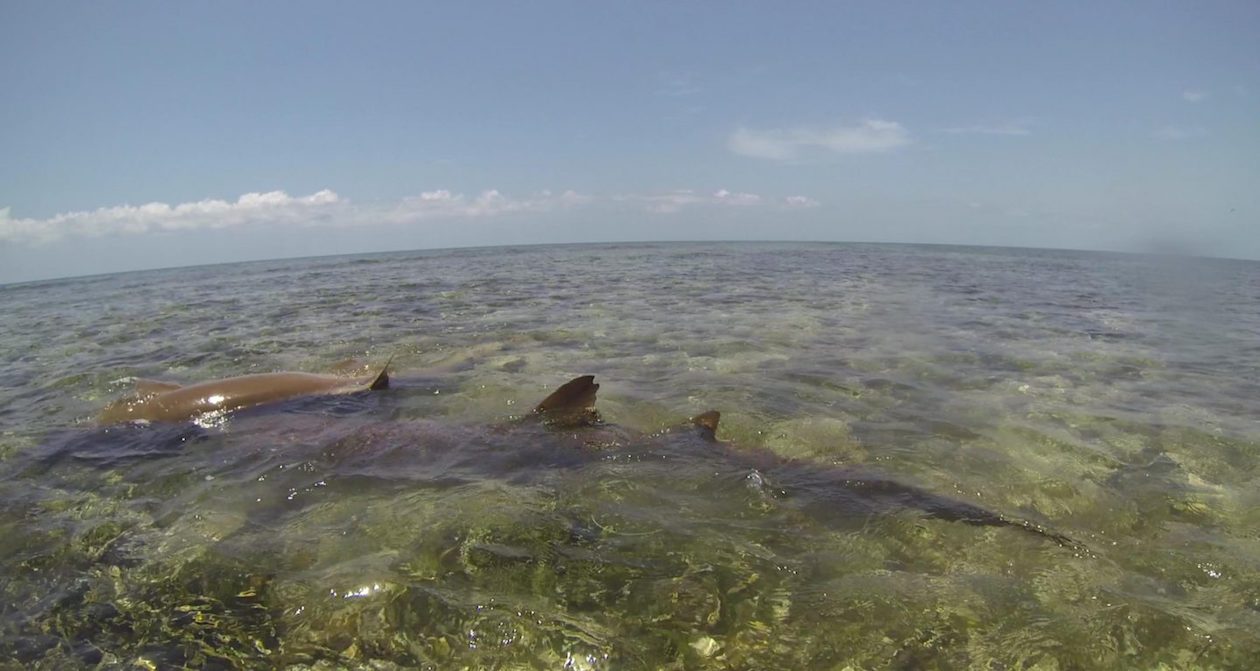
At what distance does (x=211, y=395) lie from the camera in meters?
6.28

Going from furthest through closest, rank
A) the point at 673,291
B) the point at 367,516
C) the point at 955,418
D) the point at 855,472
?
the point at 673,291 → the point at 955,418 → the point at 855,472 → the point at 367,516

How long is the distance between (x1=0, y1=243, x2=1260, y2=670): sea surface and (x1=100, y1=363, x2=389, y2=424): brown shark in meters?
0.29

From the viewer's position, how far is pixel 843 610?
3.12 meters

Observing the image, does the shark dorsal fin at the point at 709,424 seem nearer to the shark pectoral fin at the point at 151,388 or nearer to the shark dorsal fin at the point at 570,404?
the shark dorsal fin at the point at 570,404

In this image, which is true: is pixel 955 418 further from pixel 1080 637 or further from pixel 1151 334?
pixel 1151 334

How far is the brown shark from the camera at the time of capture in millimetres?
6078

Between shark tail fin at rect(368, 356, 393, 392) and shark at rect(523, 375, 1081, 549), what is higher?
shark tail fin at rect(368, 356, 393, 392)

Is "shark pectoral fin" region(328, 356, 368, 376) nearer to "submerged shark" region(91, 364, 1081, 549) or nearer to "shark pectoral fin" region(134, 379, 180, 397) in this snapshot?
"submerged shark" region(91, 364, 1081, 549)

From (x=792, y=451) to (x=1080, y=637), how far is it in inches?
108

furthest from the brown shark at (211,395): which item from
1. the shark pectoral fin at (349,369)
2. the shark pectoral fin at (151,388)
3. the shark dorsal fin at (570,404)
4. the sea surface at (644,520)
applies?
the shark dorsal fin at (570,404)

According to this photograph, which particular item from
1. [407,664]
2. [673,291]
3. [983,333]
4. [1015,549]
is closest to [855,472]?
[1015,549]

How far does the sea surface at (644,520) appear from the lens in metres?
2.91

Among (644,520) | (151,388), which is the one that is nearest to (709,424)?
(644,520)

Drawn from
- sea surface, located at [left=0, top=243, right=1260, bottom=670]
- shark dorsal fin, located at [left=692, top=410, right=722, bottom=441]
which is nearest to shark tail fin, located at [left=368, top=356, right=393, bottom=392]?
sea surface, located at [left=0, top=243, right=1260, bottom=670]
